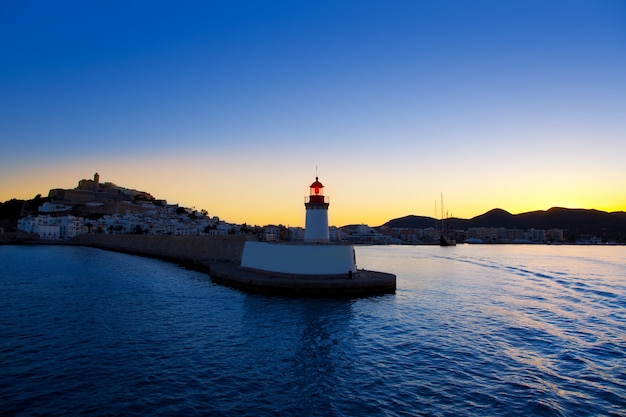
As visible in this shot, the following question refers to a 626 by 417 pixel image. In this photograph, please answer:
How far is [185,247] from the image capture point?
42.7 m

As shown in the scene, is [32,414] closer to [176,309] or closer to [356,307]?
[176,309]

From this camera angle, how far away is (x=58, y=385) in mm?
8164

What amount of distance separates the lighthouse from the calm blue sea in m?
5.21

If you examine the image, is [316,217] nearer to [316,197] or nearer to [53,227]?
[316,197]

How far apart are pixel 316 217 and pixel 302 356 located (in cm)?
1306

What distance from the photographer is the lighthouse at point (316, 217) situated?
75.7 feet

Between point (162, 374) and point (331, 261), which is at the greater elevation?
point (331, 261)

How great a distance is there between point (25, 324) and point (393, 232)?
177m

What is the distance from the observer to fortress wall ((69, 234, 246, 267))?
3334cm

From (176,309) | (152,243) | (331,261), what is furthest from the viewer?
(152,243)

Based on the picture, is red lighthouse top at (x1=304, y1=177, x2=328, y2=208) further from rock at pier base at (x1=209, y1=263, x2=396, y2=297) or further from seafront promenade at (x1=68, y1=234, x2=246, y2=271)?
seafront promenade at (x1=68, y1=234, x2=246, y2=271)

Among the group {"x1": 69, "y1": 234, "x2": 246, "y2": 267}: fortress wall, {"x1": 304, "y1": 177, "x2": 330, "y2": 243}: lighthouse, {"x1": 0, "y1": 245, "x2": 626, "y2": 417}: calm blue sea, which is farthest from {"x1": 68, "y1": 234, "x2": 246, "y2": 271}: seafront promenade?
{"x1": 0, "y1": 245, "x2": 626, "y2": 417}: calm blue sea

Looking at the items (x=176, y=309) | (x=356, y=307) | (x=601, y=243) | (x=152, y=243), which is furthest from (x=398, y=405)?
(x=601, y=243)

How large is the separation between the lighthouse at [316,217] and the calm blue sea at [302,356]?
521 cm
